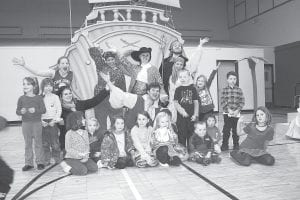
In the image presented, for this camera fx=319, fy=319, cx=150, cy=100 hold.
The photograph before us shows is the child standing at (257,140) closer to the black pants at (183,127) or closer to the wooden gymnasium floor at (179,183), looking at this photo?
the wooden gymnasium floor at (179,183)

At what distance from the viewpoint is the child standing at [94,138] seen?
384 centimetres

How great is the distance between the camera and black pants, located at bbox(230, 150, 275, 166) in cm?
371

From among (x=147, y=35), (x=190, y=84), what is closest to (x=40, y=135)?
(x=190, y=84)

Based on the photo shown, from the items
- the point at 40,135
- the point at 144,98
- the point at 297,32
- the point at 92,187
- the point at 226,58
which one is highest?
the point at 297,32

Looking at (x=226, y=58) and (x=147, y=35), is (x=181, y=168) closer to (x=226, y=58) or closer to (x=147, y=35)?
(x=147, y=35)

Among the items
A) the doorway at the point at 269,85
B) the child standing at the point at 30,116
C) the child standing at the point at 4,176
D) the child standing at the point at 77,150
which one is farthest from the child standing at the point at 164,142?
the doorway at the point at 269,85

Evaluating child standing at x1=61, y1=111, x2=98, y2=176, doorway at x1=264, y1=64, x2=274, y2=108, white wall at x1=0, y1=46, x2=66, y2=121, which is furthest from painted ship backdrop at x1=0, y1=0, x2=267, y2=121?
child standing at x1=61, y1=111, x2=98, y2=176

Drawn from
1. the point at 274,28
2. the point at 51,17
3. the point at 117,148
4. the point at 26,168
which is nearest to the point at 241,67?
the point at 274,28

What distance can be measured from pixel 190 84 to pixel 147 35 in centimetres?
389

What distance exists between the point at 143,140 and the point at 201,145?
0.73m

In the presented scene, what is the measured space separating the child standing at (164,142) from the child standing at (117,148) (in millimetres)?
307

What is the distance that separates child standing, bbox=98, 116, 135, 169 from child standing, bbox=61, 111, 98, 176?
177 mm

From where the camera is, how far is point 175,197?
8.93 feet

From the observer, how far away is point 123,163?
3.75 meters
